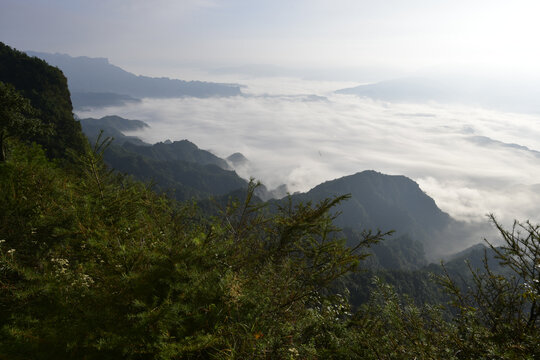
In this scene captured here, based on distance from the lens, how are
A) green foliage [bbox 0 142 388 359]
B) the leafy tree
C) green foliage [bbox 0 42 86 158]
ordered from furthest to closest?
green foliage [bbox 0 42 86 158] < the leafy tree < green foliage [bbox 0 142 388 359]

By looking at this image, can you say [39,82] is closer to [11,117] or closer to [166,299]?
[11,117]

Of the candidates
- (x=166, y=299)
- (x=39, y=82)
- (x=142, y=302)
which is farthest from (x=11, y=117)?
(x=39, y=82)

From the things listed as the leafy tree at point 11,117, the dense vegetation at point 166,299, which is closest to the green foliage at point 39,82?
the leafy tree at point 11,117

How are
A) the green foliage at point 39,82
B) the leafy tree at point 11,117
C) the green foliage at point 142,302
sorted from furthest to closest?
the green foliage at point 39,82 → the leafy tree at point 11,117 → the green foliage at point 142,302

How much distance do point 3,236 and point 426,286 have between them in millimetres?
118455

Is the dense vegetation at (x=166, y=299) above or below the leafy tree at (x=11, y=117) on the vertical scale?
below

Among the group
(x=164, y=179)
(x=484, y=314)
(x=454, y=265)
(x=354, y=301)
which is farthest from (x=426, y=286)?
(x=164, y=179)

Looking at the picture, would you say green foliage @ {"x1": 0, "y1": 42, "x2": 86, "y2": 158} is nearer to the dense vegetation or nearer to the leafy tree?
the leafy tree

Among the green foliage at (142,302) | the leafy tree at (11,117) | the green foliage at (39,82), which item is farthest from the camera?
the green foliage at (39,82)

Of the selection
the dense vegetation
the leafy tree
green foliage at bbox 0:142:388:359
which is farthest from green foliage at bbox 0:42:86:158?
green foliage at bbox 0:142:388:359

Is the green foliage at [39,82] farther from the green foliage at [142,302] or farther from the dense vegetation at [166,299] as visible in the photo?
the green foliage at [142,302]

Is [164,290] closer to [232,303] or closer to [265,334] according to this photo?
[232,303]

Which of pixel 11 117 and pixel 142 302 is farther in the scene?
pixel 11 117

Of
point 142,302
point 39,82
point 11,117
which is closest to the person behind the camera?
point 142,302
